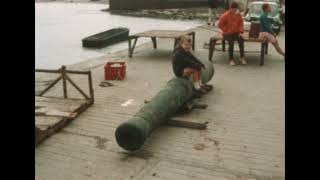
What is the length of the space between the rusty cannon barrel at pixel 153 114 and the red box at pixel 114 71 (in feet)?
10.9

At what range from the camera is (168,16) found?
42844 millimetres

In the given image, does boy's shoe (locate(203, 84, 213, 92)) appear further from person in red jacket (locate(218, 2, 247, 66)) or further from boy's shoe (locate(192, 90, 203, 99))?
person in red jacket (locate(218, 2, 247, 66))

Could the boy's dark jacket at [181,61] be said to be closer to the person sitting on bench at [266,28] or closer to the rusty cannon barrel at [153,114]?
the rusty cannon barrel at [153,114]

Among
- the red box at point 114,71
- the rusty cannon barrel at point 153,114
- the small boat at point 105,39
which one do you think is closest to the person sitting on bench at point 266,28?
the red box at point 114,71

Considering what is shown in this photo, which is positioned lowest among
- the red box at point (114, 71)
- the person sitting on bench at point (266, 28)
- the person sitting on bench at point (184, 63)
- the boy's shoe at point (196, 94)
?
the boy's shoe at point (196, 94)

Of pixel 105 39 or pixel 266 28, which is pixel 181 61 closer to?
pixel 266 28

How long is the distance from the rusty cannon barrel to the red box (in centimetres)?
332

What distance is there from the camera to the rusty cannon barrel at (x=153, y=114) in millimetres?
6902

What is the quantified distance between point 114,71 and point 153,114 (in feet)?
15.7

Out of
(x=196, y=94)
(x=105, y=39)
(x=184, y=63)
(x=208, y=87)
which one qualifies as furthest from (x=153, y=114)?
(x=105, y=39)

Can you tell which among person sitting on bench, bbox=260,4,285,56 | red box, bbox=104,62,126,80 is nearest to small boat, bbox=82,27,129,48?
person sitting on bench, bbox=260,4,285,56
